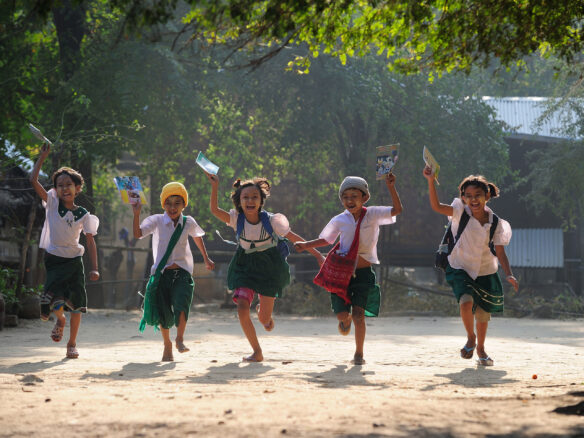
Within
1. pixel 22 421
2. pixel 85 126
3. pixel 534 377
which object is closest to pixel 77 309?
pixel 22 421

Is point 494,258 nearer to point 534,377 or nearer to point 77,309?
point 534,377

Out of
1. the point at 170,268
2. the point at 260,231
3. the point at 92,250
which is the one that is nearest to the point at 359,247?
the point at 260,231

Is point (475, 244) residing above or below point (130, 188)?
below

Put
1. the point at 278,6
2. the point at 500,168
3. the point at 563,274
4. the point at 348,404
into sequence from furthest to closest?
the point at 563,274 < the point at 500,168 < the point at 278,6 < the point at 348,404

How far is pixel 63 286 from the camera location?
8430mm

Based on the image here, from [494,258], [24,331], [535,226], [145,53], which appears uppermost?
[145,53]

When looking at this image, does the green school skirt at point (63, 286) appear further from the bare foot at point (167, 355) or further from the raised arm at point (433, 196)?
the raised arm at point (433, 196)

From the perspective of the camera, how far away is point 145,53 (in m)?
16.8

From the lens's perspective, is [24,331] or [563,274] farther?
[563,274]

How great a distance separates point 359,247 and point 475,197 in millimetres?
1223

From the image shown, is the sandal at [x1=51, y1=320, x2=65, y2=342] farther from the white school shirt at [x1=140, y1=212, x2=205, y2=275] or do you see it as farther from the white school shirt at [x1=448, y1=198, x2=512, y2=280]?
the white school shirt at [x1=448, y1=198, x2=512, y2=280]

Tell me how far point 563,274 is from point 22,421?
2188 centimetres

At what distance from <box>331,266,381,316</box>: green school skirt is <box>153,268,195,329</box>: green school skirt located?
1.48 meters

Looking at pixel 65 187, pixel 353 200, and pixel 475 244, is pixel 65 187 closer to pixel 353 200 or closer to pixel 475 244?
pixel 353 200
